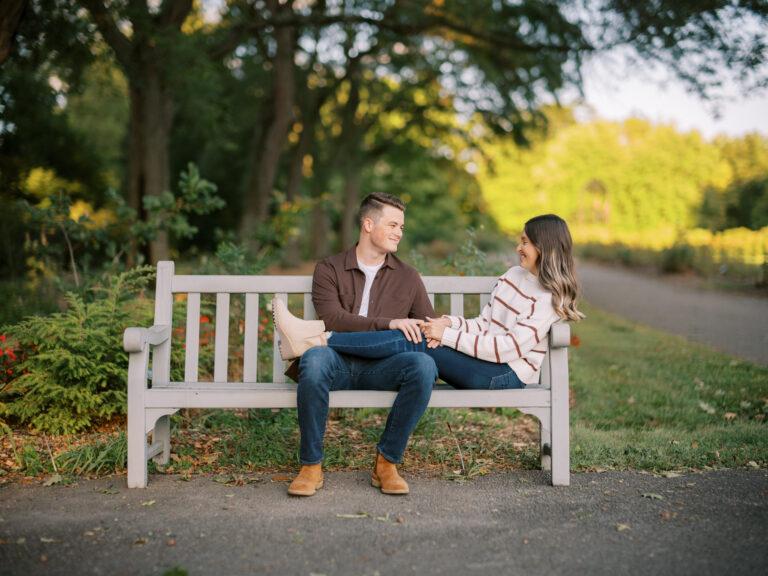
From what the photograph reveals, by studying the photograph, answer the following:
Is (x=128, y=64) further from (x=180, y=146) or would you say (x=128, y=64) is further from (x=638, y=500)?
(x=180, y=146)

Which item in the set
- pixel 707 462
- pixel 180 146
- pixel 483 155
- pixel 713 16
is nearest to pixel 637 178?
pixel 483 155

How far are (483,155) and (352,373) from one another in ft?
71.1

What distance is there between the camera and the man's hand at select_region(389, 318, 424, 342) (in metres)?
4.07

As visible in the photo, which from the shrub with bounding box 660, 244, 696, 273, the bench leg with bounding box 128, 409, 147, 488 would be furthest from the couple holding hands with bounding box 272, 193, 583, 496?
the shrub with bounding box 660, 244, 696, 273

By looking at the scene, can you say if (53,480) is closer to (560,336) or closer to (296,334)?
(296,334)

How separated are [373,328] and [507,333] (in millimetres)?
730

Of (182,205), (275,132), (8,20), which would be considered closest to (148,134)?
(182,205)

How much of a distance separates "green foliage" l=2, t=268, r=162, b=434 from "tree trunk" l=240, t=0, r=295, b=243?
964 centimetres

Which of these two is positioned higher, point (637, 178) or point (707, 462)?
point (637, 178)

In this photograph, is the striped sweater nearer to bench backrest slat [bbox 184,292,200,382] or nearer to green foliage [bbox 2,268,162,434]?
bench backrest slat [bbox 184,292,200,382]

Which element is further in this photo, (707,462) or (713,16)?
(713,16)

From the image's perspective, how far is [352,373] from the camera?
4.08 m

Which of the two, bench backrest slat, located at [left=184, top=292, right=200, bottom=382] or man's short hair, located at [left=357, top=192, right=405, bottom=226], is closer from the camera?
man's short hair, located at [left=357, top=192, right=405, bottom=226]

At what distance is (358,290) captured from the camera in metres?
4.31
